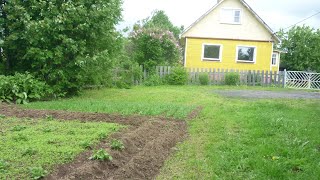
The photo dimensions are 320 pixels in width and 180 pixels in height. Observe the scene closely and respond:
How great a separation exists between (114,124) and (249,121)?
308 centimetres

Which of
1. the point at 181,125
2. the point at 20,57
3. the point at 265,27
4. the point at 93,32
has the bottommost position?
the point at 181,125

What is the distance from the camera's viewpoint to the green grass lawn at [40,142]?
4.39 meters

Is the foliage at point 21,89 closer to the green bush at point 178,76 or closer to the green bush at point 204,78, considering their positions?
the green bush at point 178,76

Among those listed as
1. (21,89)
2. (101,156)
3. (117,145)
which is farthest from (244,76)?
(101,156)

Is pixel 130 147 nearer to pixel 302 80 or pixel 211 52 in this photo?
pixel 302 80

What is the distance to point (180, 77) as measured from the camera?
1998cm

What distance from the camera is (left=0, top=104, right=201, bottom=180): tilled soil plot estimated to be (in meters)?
4.48

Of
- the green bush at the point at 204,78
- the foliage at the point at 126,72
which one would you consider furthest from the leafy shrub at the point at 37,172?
the green bush at the point at 204,78

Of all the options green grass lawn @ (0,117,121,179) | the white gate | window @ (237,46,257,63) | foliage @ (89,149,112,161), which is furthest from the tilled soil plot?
window @ (237,46,257,63)

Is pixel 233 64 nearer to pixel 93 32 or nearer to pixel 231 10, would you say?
pixel 231 10

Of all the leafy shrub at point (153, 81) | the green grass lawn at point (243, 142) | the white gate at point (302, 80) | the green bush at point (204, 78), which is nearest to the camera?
the green grass lawn at point (243, 142)

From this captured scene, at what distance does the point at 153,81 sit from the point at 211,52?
23.2 feet

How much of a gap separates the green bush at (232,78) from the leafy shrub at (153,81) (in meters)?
3.84

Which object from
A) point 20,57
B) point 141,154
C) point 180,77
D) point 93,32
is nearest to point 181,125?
point 141,154
